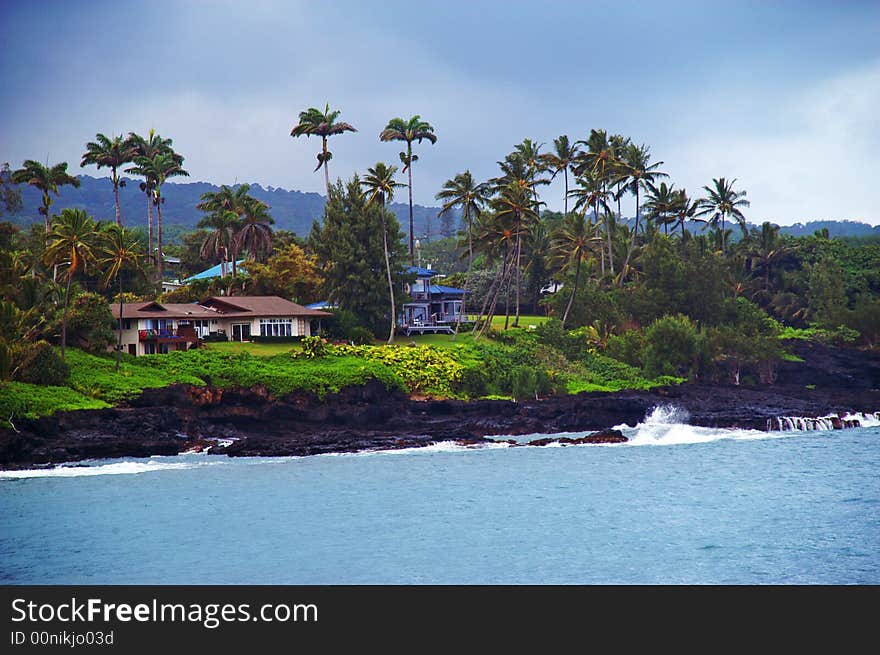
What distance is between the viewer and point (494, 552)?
31.6m

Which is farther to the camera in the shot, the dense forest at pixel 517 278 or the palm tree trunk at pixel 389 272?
the palm tree trunk at pixel 389 272

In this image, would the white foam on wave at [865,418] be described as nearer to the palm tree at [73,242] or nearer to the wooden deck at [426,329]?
the wooden deck at [426,329]

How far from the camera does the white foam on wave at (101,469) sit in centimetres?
4409

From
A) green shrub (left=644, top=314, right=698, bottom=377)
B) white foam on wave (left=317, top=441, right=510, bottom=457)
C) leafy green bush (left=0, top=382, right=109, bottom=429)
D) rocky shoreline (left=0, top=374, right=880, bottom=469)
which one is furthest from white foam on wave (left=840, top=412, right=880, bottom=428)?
leafy green bush (left=0, top=382, right=109, bottom=429)

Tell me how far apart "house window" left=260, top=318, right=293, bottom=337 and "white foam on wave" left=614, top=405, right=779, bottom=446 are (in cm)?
2510

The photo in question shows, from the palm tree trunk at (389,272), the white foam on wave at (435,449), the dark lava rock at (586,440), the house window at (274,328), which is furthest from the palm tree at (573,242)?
the white foam on wave at (435,449)

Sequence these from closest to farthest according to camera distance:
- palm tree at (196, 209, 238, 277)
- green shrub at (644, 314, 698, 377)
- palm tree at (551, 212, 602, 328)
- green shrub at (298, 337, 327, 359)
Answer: green shrub at (298, 337, 327, 359) → green shrub at (644, 314, 698, 377) → palm tree at (196, 209, 238, 277) → palm tree at (551, 212, 602, 328)

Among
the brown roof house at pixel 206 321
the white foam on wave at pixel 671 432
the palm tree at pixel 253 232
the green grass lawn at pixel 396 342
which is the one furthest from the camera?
the palm tree at pixel 253 232

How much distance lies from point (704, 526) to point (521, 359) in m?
34.0

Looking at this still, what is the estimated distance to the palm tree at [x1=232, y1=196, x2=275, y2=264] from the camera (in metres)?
86.6

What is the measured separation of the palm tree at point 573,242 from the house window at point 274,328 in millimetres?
25697

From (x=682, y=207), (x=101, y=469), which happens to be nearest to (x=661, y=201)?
(x=682, y=207)

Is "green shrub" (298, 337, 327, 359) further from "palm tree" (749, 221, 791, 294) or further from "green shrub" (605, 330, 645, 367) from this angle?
"palm tree" (749, 221, 791, 294)

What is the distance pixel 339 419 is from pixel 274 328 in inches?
616
